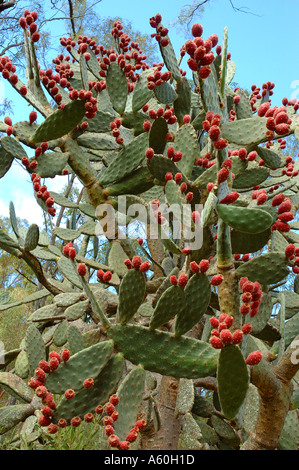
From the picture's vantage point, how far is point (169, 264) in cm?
262

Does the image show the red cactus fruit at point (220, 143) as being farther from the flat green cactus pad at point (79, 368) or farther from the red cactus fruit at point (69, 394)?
the red cactus fruit at point (69, 394)

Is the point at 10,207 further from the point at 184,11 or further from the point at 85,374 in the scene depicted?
the point at 184,11

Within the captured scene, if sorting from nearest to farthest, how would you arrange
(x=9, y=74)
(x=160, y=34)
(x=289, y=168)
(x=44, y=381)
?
1. (x=44, y=381)
2. (x=9, y=74)
3. (x=160, y=34)
4. (x=289, y=168)

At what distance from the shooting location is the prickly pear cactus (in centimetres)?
144

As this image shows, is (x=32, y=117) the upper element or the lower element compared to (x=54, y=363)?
upper

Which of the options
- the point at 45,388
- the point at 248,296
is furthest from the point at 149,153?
the point at 45,388

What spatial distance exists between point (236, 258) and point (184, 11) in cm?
695

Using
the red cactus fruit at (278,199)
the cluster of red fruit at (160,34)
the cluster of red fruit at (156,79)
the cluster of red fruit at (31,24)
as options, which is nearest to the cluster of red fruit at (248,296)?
the red cactus fruit at (278,199)

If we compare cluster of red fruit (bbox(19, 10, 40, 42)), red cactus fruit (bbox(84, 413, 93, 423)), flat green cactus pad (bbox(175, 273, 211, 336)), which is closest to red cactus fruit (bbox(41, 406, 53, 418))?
red cactus fruit (bbox(84, 413, 93, 423))

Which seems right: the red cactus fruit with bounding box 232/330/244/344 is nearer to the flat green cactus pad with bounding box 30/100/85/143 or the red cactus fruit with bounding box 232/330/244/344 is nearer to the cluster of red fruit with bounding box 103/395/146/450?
the cluster of red fruit with bounding box 103/395/146/450

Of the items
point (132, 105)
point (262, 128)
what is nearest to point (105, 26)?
point (132, 105)

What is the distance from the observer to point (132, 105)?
8.25 ft

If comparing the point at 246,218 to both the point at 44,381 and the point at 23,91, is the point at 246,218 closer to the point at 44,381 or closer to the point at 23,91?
the point at 44,381
